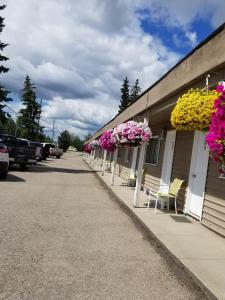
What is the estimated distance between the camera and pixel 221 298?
489cm

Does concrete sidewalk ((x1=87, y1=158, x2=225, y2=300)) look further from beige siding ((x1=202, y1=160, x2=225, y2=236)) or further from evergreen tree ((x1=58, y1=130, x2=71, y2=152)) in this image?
evergreen tree ((x1=58, y1=130, x2=71, y2=152))

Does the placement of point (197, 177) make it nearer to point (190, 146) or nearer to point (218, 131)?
point (190, 146)

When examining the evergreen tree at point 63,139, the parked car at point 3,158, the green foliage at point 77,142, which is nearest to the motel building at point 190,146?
the parked car at point 3,158

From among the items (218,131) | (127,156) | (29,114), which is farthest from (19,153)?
(29,114)

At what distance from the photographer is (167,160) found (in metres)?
14.9

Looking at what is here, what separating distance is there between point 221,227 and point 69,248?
360 cm

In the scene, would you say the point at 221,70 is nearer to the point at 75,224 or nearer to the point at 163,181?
the point at 75,224

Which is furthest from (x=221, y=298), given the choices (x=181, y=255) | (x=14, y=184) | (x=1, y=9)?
(x=1, y=9)

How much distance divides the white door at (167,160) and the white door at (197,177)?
276 cm

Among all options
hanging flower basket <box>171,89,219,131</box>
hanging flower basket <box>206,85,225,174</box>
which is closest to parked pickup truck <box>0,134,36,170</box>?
hanging flower basket <box>171,89,219,131</box>

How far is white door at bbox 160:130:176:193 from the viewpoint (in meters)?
14.4

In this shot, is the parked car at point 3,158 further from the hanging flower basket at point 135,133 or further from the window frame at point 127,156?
the window frame at point 127,156

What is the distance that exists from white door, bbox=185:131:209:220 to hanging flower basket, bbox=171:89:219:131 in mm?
4247

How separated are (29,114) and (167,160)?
5413 centimetres
